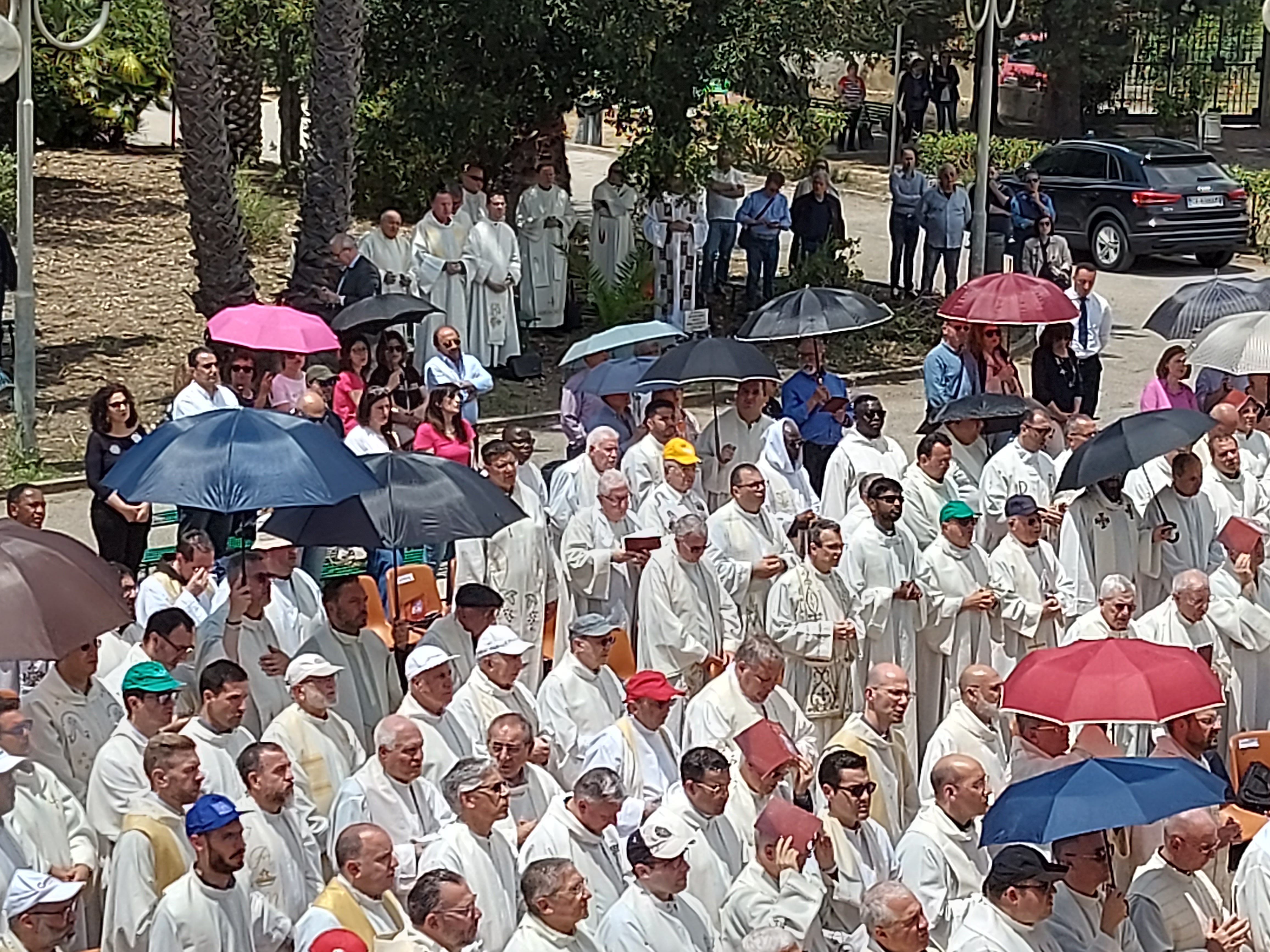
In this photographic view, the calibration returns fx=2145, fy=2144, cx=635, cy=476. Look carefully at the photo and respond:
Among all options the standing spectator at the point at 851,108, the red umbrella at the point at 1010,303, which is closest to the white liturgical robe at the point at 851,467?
the red umbrella at the point at 1010,303

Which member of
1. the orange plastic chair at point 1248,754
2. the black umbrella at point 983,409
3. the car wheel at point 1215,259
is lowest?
the orange plastic chair at point 1248,754

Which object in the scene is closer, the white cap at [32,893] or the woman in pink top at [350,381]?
the white cap at [32,893]

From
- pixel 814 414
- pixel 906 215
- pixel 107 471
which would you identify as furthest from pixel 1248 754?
pixel 906 215

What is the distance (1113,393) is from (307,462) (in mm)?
11446

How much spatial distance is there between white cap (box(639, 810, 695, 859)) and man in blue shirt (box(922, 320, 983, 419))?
266 inches

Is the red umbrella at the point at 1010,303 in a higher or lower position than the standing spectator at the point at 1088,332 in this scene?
higher

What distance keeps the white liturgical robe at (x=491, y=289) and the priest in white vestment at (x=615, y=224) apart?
1.98 metres

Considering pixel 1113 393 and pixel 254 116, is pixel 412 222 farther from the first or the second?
pixel 1113 393

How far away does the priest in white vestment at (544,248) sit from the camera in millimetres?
19781

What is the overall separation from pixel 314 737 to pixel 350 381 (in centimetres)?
523

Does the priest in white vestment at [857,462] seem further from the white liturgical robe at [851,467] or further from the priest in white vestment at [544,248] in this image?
the priest in white vestment at [544,248]

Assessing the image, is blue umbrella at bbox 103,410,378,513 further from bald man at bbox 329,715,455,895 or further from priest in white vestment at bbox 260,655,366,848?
bald man at bbox 329,715,455,895

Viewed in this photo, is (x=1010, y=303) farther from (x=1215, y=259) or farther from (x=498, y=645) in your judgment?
(x=1215, y=259)

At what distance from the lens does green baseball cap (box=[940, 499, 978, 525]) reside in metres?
11.1
